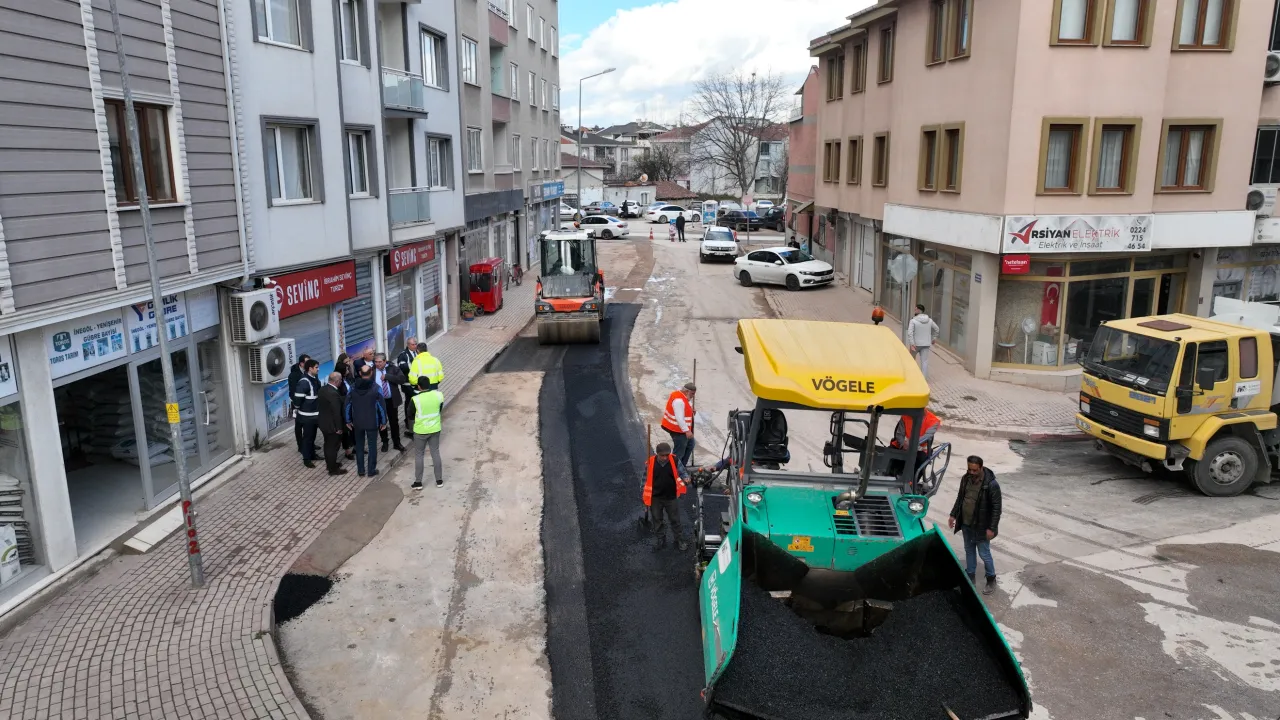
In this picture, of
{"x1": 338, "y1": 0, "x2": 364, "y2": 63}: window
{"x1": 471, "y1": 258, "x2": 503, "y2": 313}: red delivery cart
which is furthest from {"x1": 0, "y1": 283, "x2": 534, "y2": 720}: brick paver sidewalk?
{"x1": 471, "y1": 258, "x2": 503, "y2": 313}: red delivery cart

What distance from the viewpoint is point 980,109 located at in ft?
61.5

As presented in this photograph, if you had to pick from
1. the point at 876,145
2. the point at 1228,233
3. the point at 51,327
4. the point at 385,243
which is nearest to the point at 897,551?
the point at 51,327

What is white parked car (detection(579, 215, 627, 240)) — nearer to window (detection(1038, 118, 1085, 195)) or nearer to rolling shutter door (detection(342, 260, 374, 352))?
rolling shutter door (detection(342, 260, 374, 352))

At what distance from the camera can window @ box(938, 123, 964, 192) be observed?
19844 mm

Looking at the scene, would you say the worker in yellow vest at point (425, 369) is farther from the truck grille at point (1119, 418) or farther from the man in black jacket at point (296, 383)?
the truck grille at point (1119, 418)

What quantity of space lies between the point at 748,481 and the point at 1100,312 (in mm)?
14347

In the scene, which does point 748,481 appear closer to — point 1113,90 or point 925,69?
point 1113,90

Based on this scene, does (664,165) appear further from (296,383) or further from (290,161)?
(296,383)

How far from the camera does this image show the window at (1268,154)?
19766 millimetres

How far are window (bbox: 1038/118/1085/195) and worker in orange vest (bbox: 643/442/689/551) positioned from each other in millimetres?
11965

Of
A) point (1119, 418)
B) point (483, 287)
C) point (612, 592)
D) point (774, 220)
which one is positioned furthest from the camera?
point (774, 220)

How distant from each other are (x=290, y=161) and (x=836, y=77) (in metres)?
21.7

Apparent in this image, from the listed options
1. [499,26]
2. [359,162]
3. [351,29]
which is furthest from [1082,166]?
[499,26]

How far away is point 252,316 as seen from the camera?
13031mm
